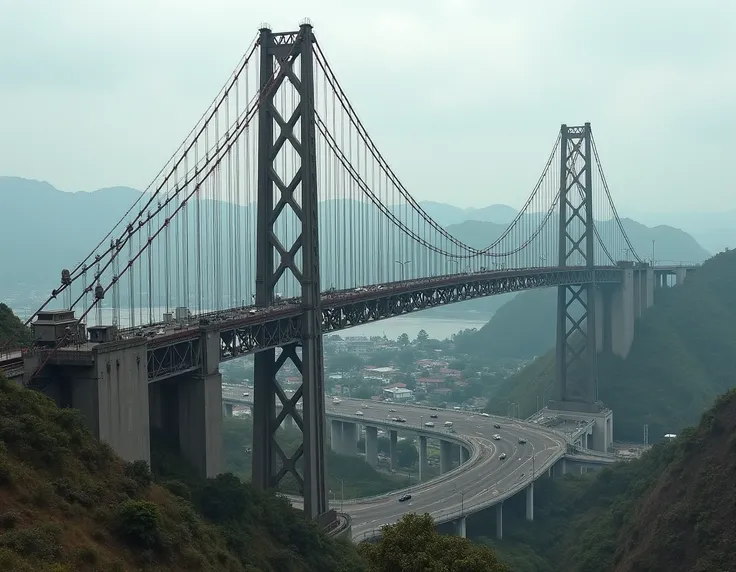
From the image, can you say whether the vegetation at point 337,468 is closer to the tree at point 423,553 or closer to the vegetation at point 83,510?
the vegetation at point 83,510

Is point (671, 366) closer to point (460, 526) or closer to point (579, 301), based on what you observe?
point (579, 301)

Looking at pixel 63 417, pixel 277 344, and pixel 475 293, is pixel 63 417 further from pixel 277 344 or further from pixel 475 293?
pixel 475 293

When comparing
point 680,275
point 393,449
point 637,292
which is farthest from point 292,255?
point 680,275

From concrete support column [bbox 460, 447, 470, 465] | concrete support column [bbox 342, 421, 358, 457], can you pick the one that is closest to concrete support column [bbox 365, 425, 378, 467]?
concrete support column [bbox 342, 421, 358, 457]

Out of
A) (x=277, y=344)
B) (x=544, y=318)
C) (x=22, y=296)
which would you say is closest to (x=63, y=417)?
(x=277, y=344)

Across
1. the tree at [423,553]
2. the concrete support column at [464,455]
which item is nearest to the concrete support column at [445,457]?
the concrete support column at [464,455]
